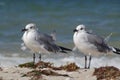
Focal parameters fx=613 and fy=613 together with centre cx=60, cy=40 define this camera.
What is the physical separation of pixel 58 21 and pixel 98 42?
42.4 ft

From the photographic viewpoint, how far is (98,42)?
10.6 m

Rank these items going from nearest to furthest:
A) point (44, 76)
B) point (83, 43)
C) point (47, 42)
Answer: point (44, 76) → point (83, 43) → point (47, 42)

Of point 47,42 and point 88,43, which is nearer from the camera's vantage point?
point 88,43

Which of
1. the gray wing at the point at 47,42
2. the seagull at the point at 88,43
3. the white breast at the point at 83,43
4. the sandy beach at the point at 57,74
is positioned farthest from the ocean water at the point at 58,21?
the sandy beach at the point at 57,74

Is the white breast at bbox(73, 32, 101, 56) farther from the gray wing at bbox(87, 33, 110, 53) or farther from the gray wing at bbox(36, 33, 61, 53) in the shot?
the gray wing at bbox(36, 33, 61, 53)

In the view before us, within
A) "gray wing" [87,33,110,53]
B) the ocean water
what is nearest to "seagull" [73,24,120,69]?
"gray wing" [87,33,110,53]

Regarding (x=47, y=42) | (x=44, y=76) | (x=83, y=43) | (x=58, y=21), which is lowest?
(x=44, y=76)

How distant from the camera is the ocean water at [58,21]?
14.3 m

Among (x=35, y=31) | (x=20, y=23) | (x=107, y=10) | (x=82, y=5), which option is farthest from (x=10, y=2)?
(x=35, y=31)

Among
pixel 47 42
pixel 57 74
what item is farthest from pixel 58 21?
pixel 57 74

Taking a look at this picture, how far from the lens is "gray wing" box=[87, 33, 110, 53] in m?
10.5

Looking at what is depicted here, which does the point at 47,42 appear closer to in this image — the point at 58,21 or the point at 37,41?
the point at 37,41

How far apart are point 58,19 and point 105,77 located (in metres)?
14.9

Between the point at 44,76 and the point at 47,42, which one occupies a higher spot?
the point at 47,42
